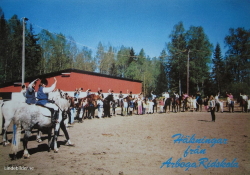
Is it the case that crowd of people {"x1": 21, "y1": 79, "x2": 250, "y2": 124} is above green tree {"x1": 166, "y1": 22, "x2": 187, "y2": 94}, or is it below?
below

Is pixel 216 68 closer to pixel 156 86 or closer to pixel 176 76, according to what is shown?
pixel 176 76

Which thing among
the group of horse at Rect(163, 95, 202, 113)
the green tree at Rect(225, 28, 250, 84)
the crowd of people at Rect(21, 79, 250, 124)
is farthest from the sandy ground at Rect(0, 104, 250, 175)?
the group of horse at Rect(163, 95, 202, 113)

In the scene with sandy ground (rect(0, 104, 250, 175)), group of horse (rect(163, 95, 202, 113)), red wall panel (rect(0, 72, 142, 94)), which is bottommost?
sandy ground (rect(0, 104, 250, 175))

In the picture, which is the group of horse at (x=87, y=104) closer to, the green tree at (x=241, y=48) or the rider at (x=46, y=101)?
the rider at (x=46, y=101)

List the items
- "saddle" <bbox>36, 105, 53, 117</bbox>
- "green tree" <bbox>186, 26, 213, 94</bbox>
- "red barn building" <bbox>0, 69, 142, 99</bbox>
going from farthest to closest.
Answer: "green tree" <bbox>186, 26, 213, 94</bbox>, "red barn building" <bbox>0, 69, 142, 99</bbox>, "saddle" <bbox>36, 105, 53, 117</bbox>

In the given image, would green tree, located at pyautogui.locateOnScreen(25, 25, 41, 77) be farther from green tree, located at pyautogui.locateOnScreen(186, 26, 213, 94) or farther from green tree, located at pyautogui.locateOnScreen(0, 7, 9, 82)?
green tree, located at pyautogui.locateOnScreen(186, 26, 213, 94)

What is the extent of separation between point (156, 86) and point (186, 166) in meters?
47.5

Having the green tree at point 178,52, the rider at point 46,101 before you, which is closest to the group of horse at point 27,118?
the rider at point 46,101

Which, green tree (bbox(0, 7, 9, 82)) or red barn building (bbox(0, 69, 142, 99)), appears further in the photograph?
red barn building (bbox(0, 69, 142, 99))

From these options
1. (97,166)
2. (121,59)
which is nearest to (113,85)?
(97,166)

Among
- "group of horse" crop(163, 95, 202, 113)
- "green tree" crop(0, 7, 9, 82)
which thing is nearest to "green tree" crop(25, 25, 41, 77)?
"green tree" crop(0, 7, 9, 82)

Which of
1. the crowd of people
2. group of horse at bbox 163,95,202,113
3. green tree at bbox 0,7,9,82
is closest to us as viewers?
the crowd of people

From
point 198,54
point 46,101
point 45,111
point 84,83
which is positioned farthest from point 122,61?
point 45,111

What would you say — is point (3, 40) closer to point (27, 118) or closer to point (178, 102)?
point (27, 118)
